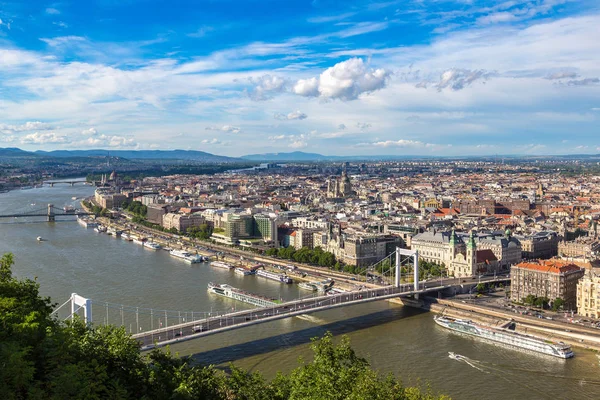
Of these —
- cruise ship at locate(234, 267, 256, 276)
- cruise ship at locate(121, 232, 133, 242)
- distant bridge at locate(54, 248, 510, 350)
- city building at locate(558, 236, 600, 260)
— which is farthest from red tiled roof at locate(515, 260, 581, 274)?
cruise ship at locate(121, 232, 133, 242)

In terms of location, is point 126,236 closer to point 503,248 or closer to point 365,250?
point 365,250

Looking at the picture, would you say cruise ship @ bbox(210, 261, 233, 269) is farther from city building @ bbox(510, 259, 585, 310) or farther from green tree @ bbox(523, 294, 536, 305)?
green tree @ bbox(523, 294, 536, 305)

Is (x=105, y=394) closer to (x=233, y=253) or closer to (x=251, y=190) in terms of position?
(x=233, y=253)

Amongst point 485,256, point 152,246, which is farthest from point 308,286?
point 152,246

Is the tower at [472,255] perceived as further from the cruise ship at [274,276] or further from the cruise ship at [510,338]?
the cruise ship at [510,338]

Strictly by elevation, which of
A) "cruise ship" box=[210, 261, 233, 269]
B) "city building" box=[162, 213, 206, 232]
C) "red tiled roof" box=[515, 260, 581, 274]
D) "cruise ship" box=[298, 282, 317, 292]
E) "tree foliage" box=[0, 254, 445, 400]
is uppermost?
"tree foliage" box=[0, 254, 445, 400]

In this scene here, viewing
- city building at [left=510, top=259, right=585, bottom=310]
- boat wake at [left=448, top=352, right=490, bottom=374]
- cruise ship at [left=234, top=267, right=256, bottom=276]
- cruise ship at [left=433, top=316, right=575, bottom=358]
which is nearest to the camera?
boat wake at [left=448, top=352, right=490, bottom=374]

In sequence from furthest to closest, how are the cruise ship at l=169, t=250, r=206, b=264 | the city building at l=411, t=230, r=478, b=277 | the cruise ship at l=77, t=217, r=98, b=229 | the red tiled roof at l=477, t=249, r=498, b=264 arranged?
the cruise ship at l=77, t=217, r=98, b=229, the cruise ship at l=169, t=250, r=206, b=264, the red tiled roof at l=477, t=249, r=498, b=264, the city building at l=411, t=230, r=478, b=277

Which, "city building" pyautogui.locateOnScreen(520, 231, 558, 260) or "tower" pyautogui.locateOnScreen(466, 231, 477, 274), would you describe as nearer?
"tower" pyautogui.locateOnScreen(466, 231, 477, 274)
